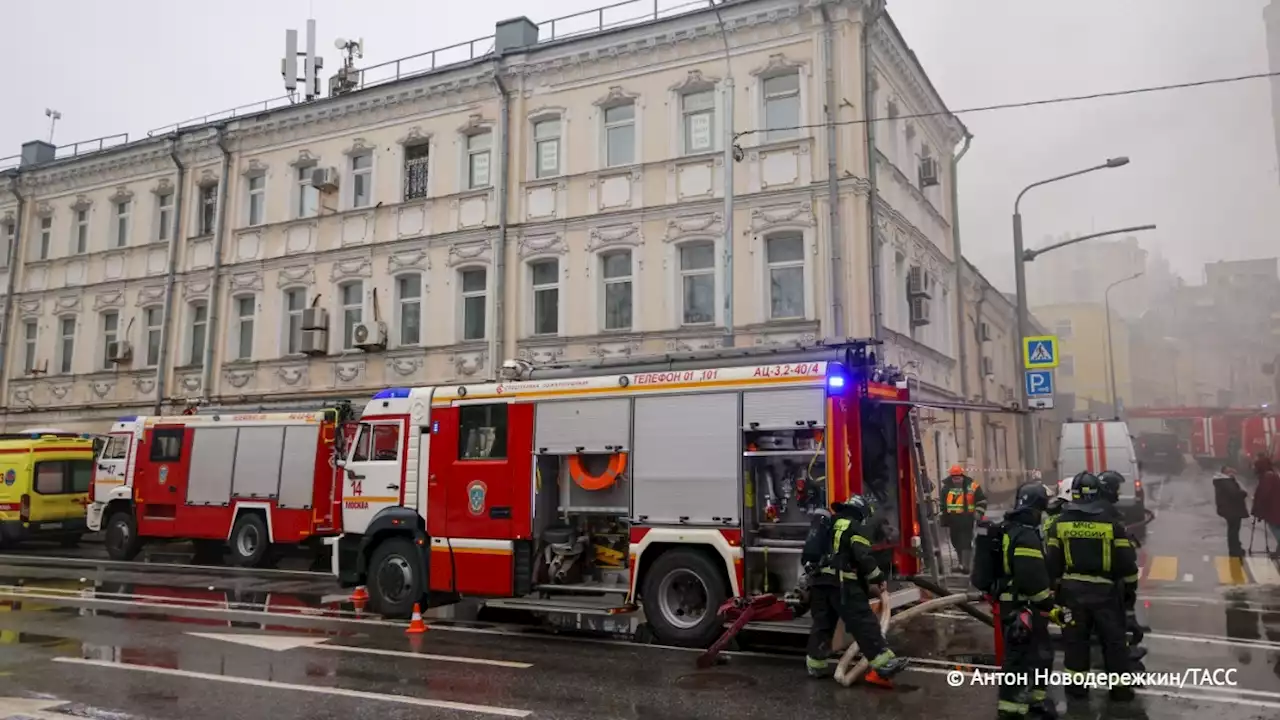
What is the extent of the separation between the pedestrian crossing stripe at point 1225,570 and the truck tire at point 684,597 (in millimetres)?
7953

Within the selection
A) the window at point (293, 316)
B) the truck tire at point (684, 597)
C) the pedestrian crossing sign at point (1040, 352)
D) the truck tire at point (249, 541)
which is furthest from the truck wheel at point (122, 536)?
the pedestrian crossing sign at point (1040, 352)

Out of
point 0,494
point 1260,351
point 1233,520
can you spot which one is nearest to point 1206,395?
point 1260,351

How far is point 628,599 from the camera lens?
30.2ft

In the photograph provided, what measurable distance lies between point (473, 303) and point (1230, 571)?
15.0 m

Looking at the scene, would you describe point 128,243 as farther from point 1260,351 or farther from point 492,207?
point 1260,351

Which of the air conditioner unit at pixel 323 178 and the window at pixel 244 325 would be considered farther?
the window at pixel 244 325

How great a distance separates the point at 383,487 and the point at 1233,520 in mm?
13684

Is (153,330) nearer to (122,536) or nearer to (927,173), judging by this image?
(122,536)

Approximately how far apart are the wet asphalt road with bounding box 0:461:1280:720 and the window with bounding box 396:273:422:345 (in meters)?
9.07

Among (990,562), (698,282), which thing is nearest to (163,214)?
(698,282)

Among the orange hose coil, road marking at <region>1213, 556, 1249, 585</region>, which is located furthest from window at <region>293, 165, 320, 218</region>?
road marking at <region>1213, 556, 1249, 585</region>

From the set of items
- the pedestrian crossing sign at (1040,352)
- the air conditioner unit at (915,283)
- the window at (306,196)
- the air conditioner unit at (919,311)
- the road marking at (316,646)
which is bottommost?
the road marking at (316,646)

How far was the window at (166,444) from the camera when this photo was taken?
58.2 ft

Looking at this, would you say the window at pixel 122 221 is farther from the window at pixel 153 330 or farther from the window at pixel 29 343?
the window at pixel 29 343
